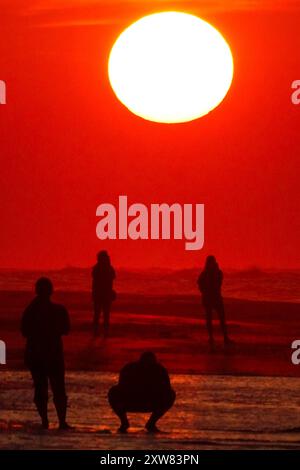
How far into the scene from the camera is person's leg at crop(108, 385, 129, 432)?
1559 centimetres

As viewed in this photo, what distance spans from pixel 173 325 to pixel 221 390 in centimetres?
277

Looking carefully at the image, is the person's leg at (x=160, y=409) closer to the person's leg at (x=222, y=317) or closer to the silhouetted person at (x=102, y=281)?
the silhouetted person at (x=102, y=281)

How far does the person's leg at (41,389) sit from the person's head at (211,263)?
4313 mm

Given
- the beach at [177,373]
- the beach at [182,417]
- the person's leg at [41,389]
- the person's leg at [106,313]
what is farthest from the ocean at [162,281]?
the person's leg at [41,389]

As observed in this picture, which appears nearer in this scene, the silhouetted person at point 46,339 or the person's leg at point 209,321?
the silhouetted person at point 46,339

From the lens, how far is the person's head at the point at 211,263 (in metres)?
19.7

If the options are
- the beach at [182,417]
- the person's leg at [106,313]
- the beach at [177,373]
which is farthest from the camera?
the person's leg at [106,313]

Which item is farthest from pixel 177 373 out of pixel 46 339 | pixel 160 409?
pixel 46 339

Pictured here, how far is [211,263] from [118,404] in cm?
435

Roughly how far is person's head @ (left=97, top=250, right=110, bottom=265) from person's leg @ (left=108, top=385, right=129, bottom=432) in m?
3.96

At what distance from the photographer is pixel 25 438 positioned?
50.8 feet

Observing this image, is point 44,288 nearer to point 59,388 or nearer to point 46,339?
point 46,339

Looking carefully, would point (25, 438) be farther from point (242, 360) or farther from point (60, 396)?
point (242, 360)

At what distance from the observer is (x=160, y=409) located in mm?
15680
